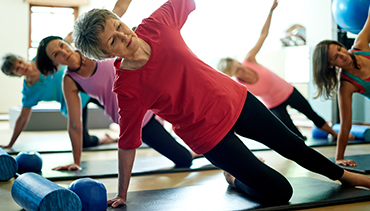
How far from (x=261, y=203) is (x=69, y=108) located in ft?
5.19

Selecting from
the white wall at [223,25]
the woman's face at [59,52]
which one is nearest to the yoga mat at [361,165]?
the woman's face at [59,52]

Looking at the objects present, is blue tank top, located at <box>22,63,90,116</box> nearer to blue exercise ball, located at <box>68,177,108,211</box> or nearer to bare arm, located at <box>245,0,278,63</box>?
bare arm, located at <box>245,0,278,63</box>

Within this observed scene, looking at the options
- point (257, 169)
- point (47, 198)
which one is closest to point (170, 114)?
point (257, 169)

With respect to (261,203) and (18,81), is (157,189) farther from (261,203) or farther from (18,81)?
(18,81)

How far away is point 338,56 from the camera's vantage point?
8.60ft

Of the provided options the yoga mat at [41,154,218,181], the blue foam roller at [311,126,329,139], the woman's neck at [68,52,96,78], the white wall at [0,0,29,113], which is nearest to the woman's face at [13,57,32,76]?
the yoga mat at [41,154,218,181]

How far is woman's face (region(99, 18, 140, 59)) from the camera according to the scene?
1325mm

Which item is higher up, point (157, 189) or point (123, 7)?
point (123, 7)

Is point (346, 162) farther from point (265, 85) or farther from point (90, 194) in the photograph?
point (90, 194)

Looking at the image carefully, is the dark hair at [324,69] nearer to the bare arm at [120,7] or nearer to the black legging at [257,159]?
the black legging at [257,159]

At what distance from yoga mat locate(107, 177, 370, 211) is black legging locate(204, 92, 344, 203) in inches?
3.8

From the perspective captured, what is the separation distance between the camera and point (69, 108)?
8.34 feet

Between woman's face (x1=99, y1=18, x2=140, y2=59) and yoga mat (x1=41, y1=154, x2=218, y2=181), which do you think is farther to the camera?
yoga mat (x1=41, y1=154, x2=218, y2=181)

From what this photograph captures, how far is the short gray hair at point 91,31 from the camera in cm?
132
